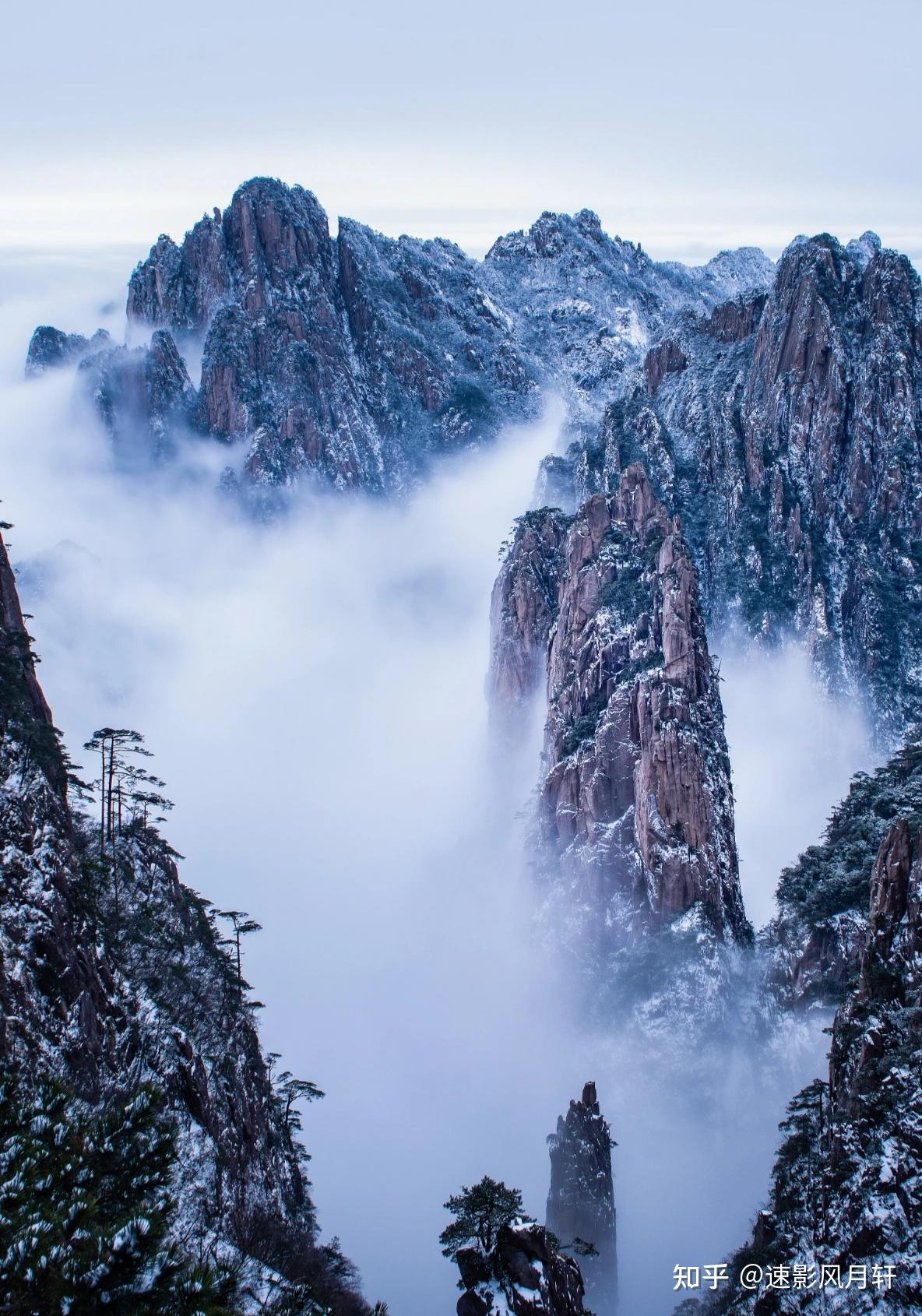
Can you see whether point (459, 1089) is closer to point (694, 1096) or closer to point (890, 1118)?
point (694, 1096)

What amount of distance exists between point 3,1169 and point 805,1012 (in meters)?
83.0

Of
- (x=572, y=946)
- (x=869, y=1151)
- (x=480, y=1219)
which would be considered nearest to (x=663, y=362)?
(x=572, y=946)

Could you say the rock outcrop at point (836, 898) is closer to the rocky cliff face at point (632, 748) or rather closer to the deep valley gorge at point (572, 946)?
the deep valley gorge at point (572, 946)

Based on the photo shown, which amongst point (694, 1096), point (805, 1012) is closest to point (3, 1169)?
point (805, 1012)

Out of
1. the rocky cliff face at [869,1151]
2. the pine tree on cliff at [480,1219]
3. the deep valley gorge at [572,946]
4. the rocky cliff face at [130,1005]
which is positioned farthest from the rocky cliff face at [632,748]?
the pine tree on cliff at [480,1219]

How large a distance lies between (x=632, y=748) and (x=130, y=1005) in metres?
74.6

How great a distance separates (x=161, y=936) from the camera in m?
56.9

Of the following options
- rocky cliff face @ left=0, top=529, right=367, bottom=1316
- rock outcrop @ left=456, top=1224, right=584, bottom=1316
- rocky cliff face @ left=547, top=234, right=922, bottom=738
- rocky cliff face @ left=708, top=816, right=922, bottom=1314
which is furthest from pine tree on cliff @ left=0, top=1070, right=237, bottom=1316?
rocky cliff face @ left=547, top=234, right=922, bottom=738

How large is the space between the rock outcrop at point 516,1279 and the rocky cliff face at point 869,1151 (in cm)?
855

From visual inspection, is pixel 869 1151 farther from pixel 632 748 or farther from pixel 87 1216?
pixel 632 748

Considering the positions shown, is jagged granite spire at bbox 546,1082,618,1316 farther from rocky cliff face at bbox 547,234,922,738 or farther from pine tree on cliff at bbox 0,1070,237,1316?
rocky cliff face at bbox 547,234,922,738

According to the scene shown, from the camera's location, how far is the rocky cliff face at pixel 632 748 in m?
105

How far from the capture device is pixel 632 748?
11325 cm

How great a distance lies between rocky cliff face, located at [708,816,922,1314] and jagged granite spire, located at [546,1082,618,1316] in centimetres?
2021
